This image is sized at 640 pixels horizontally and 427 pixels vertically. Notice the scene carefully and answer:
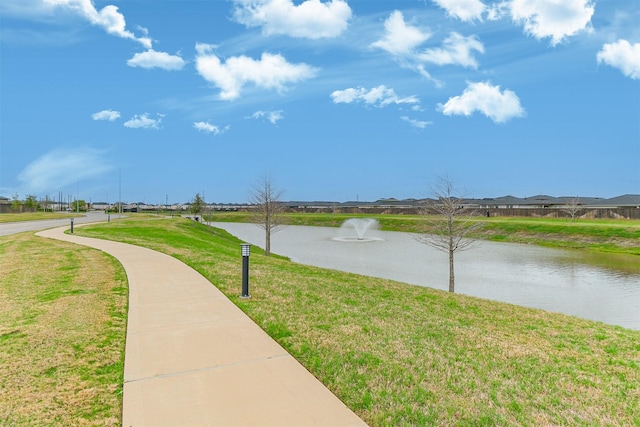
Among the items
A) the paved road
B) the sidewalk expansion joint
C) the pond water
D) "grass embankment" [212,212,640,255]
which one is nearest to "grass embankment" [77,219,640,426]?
the sidewalk expansion joint

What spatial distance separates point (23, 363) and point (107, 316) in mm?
1826

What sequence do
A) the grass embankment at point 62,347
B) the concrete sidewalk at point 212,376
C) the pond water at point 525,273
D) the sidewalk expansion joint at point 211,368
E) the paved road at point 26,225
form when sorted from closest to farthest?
the concrete sidewalk at point 212,376 < the grass embankment at point 62,347 < the sidewalk expansion joint at point 211,368 < the pond water at point 525,273 < the paved road at point 26,225

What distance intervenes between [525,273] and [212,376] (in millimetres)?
21709

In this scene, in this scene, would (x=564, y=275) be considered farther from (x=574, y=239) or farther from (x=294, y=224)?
(x=294, y=224)

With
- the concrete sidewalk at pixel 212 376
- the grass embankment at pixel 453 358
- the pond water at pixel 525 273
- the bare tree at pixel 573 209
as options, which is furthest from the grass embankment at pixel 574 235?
the concrete sidewalk at pixel 212 376

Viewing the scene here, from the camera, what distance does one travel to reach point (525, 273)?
21.3m

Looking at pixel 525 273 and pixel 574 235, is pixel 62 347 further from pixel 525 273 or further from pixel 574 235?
pixel 574 235

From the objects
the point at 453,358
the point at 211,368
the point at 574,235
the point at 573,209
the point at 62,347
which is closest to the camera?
the point at 211,368

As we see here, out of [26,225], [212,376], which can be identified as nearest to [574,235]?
[212,376]

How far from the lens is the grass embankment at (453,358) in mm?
3621

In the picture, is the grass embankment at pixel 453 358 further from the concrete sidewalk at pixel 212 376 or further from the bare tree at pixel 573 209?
the bare tree at pixel 573 209

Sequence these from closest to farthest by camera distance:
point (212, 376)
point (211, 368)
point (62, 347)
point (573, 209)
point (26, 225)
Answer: point (212, 376) → point (211, 368) → point (62, 347) → point (26, 225) → point (573, 209)

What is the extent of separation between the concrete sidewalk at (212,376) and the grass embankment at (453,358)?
12.0 inches

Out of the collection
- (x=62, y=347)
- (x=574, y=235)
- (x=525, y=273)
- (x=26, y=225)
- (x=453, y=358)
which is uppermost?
(x=26, y=225)
